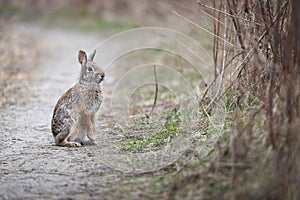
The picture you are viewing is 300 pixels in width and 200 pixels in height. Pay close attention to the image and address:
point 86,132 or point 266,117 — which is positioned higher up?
point 266,117

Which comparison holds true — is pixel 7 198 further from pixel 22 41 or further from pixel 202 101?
pixel 22 41

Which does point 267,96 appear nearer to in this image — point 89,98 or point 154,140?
point 154,140

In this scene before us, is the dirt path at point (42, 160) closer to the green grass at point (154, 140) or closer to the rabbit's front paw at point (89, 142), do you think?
the rabbit's front paw at point (89, 142)

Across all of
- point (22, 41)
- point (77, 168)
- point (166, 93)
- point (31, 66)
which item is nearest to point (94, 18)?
point (22, 41)

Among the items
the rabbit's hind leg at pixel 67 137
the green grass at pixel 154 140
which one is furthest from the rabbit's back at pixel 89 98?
the green grass at pixel 154 140

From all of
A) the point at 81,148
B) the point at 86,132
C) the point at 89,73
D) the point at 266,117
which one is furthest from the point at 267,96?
the point at 89,73

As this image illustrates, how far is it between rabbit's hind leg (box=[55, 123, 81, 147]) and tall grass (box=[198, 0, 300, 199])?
61.7 inches

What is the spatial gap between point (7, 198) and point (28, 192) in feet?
0.60

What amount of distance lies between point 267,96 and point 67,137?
2.29 meters

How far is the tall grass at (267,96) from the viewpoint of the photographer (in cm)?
444

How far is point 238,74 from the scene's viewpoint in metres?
6.75

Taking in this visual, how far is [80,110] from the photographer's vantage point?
6.93 metres

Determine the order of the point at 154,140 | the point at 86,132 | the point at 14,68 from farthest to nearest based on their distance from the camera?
the point at 14,68
the point at 86,132
the point at 154,140

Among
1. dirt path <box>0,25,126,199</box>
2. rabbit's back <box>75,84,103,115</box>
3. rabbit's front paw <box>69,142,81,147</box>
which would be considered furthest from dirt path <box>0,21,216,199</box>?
rabbit's back <box>75,84,103,115</box>
